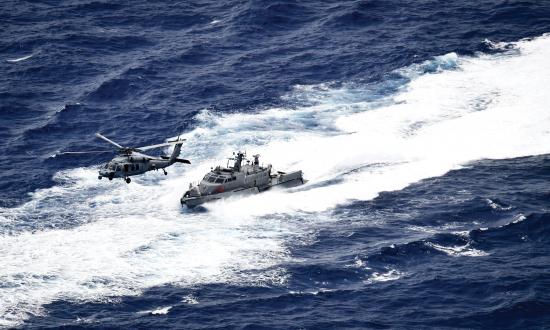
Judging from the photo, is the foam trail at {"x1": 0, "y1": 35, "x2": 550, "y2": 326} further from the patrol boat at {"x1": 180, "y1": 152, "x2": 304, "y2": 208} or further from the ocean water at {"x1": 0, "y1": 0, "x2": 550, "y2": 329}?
the patrol boat at {"x1": 180, "y1": 152, "x2": 304, "y2": 208}

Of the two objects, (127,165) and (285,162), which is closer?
(127,165)

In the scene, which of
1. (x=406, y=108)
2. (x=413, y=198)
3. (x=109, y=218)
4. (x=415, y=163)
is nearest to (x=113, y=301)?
(x=109, y=218)

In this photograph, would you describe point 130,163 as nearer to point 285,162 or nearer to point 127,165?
point 127,165

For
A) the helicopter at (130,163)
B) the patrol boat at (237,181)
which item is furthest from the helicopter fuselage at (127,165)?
the patrol boat at (237,181)

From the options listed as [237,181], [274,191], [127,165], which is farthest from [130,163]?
A: [274,191]

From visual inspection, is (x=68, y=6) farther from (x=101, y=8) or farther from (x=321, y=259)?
(x=321, y=259)

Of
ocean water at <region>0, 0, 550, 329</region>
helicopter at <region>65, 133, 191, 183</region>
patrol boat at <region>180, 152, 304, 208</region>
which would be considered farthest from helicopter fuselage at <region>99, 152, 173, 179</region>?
patrol boat at <region>180, 152, 304, 208</region>

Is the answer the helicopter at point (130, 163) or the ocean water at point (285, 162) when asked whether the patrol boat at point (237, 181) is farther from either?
the helicopter at point (130, 163)
